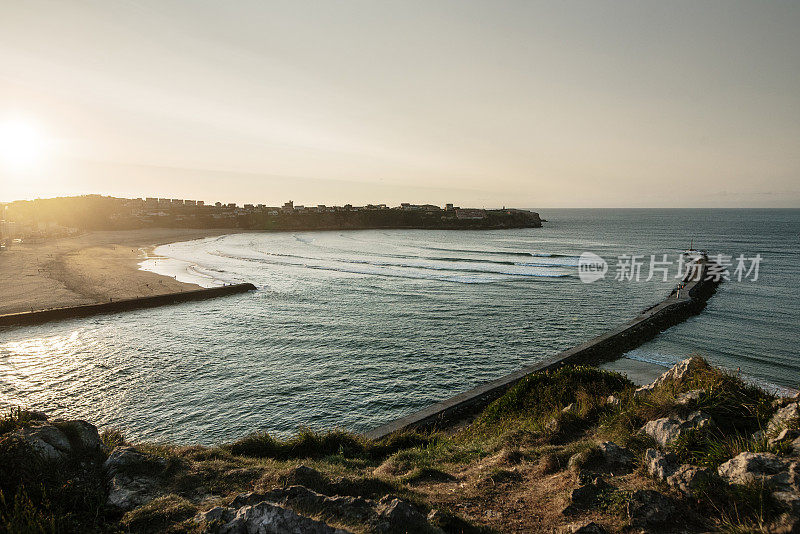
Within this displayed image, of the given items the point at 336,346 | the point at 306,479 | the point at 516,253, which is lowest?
the point at 336,346

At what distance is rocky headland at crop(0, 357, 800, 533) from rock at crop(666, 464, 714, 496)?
0.06 feet

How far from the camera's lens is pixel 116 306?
2889cm

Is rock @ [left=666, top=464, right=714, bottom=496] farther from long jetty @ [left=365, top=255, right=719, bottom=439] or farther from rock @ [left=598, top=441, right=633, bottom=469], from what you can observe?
long jetty @ [left=365, top=255, right=719, bottom=439]

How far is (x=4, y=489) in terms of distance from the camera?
17.7 ft

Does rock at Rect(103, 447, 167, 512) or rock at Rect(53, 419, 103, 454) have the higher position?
rock at Rect(53, 419, 103, 454)

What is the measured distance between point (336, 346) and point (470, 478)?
14.8 m

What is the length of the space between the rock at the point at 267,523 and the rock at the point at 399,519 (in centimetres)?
60

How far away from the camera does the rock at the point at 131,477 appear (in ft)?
19.1

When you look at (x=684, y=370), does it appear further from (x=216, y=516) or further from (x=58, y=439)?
(x=58, y=439)

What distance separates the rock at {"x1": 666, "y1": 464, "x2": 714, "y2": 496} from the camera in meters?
5.39

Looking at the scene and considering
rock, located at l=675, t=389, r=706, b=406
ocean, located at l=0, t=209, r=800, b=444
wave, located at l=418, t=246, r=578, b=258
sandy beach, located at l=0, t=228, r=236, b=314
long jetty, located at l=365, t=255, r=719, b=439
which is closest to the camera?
rock, located at l=675, t=389, r=706, b=406

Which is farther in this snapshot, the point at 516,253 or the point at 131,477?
the point at 516,253

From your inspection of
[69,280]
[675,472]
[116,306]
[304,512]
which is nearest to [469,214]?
[69,280]

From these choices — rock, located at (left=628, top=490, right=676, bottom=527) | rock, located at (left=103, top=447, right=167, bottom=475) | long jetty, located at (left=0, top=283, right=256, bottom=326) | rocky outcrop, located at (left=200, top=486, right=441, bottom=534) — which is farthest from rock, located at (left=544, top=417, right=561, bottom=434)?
long jetty, located at (left=0, top=283, right=256, bottom=326)
